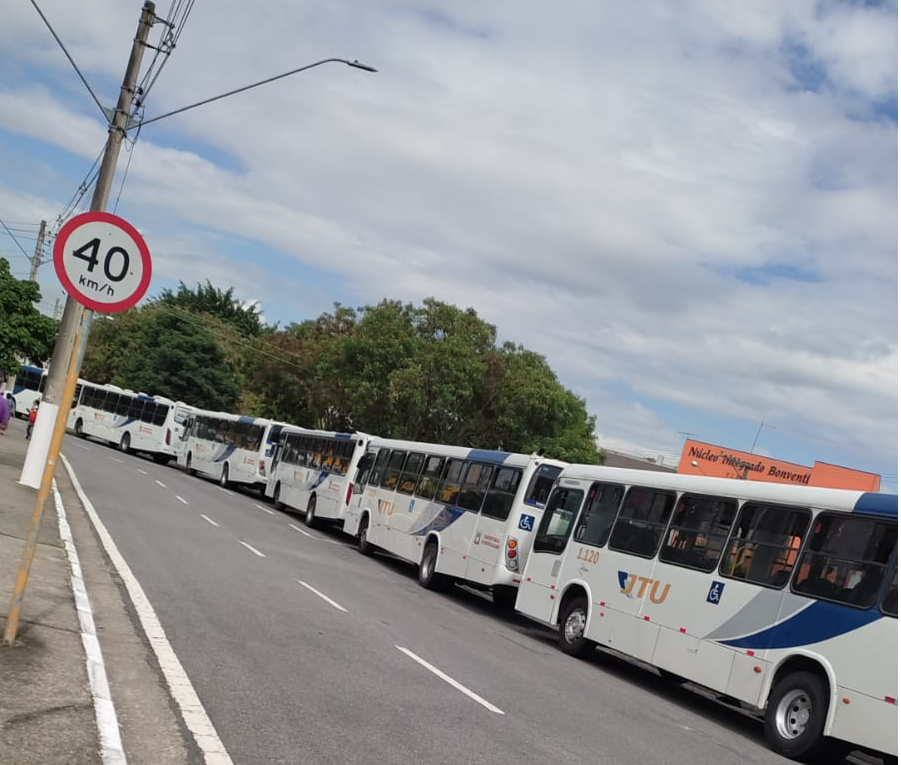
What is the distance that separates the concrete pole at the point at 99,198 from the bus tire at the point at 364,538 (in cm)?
801

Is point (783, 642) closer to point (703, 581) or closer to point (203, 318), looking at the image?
point (703, 581)

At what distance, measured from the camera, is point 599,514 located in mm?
15656

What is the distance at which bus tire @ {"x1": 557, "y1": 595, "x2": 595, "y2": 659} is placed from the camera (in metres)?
15.1

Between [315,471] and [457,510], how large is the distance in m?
12.4

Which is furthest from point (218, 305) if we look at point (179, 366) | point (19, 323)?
point (19, 323)

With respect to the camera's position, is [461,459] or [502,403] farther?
[502,403]

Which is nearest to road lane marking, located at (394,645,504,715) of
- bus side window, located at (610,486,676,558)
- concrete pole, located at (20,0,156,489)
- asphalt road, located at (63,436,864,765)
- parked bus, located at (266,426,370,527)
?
asphalt road, located at (63,436,864,765)

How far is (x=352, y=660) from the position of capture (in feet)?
33.7

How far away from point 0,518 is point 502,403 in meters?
33.2

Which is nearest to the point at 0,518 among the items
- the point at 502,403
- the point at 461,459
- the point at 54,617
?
the point at 54,617

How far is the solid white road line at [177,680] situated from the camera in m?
6.34

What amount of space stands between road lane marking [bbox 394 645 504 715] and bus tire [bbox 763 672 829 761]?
128 inches

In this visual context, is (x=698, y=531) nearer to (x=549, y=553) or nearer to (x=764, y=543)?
(x=764, y=543)

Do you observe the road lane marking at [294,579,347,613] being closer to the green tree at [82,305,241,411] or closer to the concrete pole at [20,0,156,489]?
the concrete pole at [20,0,156,489]
